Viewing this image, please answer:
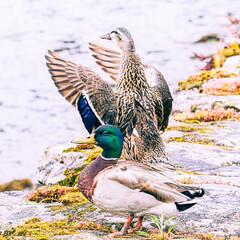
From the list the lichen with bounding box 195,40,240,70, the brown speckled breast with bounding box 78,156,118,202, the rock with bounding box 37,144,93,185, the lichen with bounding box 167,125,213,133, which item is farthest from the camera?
the lichen with bounding box 195,40,240,70

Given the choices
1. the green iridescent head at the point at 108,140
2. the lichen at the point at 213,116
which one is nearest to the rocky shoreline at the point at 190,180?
the lichen at the point at 213,116

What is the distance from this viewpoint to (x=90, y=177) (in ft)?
13.1

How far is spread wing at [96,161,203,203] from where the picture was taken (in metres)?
3.80

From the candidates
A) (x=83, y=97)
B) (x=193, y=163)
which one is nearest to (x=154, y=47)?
(x=193, y=163)

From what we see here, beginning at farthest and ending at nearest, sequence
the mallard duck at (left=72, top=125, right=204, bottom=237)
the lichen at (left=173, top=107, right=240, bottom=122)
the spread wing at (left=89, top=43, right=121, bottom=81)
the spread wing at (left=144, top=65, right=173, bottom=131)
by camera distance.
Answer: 1. the lichen at (left=173, top=107, right=240, bottom=122)
2. the spread wing at (left=89, top=43, right=121, bottom=81)
3. the spread wing at (left=144, top=65, right=173, bottom=131)
4. the mallard duck at (left=72, top=125, right=204, bottom=237)

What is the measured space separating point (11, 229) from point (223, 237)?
2360mm

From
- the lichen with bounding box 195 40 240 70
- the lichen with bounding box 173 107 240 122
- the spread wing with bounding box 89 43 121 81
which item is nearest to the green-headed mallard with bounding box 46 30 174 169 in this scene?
the spread wing with bounding box 89 43 121 81

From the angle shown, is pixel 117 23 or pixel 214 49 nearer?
pixel 214 49

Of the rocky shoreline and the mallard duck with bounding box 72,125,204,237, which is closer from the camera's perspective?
the mallard duck with bounding box 72,125,204,237

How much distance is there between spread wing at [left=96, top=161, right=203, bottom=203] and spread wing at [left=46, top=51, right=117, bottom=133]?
1219 mm

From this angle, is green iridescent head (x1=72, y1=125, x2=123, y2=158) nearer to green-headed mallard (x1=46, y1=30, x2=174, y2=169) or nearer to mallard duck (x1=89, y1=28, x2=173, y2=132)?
green-headed mallard (x1=46, y1=30, x2=174, y2=169)

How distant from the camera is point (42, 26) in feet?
86.9

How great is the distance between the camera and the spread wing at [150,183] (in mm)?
3805

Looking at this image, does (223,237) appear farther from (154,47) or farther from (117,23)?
(117,23)
